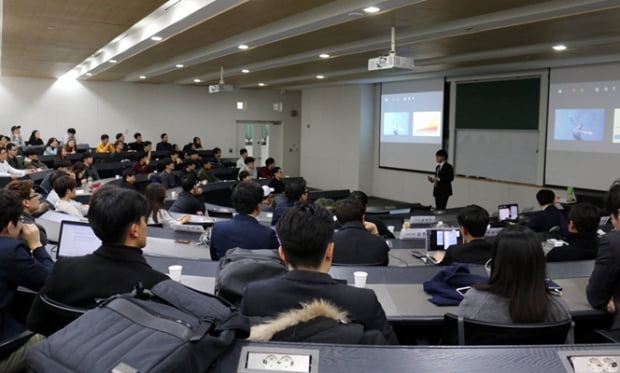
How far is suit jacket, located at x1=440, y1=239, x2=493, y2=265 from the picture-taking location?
3516mm

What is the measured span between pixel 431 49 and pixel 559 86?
3.01 m

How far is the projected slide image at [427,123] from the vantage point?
12039 millimetres

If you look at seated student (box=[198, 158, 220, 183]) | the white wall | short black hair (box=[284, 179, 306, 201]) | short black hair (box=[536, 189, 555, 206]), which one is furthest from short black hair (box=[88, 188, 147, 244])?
the white wall

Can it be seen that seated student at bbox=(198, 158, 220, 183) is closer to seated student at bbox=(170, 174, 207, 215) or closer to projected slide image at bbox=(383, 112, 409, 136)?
seated student at bbox=(170, 174, 207, 215)

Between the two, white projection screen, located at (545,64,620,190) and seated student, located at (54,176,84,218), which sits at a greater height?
white projection screen, located at (545,64,620,190)

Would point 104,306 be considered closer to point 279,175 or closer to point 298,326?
point 298,326

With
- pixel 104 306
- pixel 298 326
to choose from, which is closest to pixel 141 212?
pixel 104 306

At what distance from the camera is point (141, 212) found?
221cm

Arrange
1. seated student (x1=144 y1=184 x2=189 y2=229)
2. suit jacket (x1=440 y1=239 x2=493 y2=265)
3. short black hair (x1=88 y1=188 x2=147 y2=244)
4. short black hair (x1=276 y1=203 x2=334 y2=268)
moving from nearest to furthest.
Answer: short black hair (x1=276 y1=203 x2=334 y2=268)
short black hair (x1=88 y1=188 x2=147 y2=244)
suit jacket (x1=440 y1=239 x2=493 y2=265)
seated student (x1=144 y1=184 x2=189 y2=229)

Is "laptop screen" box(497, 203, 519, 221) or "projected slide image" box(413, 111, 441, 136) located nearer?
"laptop screen" box(497, 203, 519, 221)

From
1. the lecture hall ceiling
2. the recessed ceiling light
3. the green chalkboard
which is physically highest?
the lecture hall ceiling

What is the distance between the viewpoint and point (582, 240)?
12.7 ft

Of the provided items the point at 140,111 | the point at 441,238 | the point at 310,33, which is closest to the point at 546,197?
the point at 441,238

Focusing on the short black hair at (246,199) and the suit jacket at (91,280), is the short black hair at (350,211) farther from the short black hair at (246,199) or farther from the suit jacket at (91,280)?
the suit jacket at (91,280)
